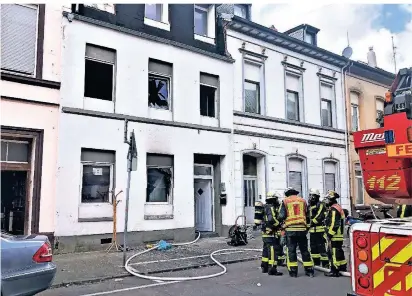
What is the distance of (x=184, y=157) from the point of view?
13.6 meters

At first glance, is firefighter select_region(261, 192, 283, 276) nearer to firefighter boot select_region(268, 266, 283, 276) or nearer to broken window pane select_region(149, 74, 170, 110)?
firefighter boot select_region(268, 266, 283, 276)

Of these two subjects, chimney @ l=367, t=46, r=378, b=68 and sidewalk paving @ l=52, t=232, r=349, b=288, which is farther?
chimney @ l=367, t=46, r=378, b=68

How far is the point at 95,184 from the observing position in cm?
1170

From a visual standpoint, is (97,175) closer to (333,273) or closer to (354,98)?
(333,273)

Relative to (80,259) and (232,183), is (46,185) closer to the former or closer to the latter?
(80,259)

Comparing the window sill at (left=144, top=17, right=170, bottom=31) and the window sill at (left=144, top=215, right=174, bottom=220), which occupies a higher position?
the window sill at (left=144, top=17, right=170, bottom=31)

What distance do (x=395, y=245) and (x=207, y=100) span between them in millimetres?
11599

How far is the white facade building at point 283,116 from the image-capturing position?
15.6 meters

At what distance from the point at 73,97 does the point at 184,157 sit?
429cm

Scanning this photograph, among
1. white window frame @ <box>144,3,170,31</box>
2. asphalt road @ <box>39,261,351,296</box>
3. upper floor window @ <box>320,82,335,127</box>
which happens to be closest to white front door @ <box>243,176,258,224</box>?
upper floor window @ <box>320,82,335,127</box>

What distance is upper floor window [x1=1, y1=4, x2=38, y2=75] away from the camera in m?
10.5

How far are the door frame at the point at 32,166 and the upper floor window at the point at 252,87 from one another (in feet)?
27.6

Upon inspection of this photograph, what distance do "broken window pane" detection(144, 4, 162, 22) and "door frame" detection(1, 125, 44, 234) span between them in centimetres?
575

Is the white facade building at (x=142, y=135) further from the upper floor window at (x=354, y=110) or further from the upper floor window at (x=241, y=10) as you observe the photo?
the upper floor window at (x=354, y=110)
